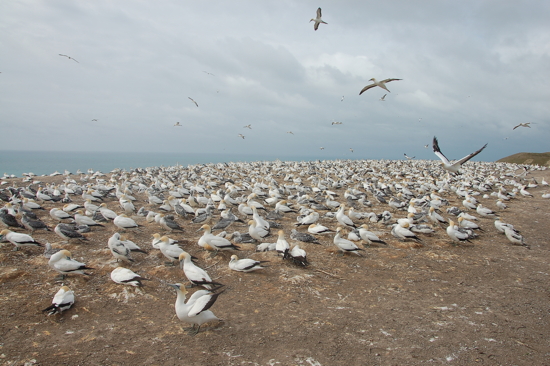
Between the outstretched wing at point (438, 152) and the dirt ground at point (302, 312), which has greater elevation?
the outstretched wing at point (438, 152)

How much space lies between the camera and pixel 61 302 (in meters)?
5.73

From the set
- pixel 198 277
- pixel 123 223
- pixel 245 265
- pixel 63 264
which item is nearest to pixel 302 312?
pixel 245 265

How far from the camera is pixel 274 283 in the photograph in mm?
7348

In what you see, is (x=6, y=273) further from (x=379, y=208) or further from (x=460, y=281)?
(x=379, y=208)

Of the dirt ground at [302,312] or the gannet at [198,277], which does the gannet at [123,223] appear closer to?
the dirt ground at [302,312]

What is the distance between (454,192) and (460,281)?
17158mm

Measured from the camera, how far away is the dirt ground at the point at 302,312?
190 inches

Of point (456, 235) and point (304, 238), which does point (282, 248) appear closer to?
point (304, 238)

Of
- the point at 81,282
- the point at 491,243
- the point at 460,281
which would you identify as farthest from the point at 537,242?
the point at 81,282

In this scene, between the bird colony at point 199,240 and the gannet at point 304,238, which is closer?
the bird colony at point 199,240

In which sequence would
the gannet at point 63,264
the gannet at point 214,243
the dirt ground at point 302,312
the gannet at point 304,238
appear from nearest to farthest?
the dirt ground at point 302,312, the gannet at point 63,264, the gannet at point 214,243, the gannet at point 304,238

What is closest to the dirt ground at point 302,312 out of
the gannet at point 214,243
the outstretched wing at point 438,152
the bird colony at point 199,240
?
the bird colony at point 199,240

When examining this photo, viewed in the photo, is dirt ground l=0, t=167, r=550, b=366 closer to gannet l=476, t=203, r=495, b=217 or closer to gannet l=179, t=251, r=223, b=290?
gannet l=179, t=251, r=223, b=290

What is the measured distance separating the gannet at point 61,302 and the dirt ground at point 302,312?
0.14 metres
